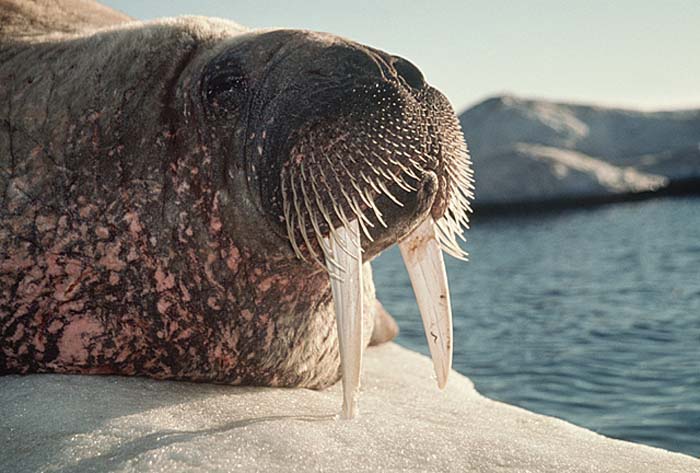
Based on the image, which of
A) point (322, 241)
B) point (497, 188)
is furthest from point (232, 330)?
point (497, 188)

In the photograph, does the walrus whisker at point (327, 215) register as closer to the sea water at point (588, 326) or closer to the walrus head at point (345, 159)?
the walrus head at point (345, 159)

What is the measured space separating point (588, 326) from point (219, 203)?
290 inches

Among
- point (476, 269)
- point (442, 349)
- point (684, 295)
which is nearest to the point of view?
point (442, 349)

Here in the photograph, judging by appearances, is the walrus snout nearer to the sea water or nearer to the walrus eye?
the walrus eye

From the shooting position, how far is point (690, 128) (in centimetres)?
4478

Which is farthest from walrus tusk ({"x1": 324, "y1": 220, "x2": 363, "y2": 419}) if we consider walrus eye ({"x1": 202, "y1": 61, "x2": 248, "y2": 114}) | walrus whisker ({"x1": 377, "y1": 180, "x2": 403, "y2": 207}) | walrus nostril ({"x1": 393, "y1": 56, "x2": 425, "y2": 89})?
walrus eye ({"x1": 202, "y1": 61, "x2": 248, "y2": 114})

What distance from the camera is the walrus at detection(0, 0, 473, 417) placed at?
3.05m

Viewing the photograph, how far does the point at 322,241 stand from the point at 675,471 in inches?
57.5

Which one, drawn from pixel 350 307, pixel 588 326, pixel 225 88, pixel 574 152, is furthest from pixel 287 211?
pixel 574 152

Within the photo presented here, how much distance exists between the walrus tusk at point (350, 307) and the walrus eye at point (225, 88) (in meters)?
0.72

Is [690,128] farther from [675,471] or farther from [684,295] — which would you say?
[675,471]

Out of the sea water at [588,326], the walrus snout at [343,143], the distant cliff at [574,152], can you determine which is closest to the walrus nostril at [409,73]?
the walrus snout at [343,143]

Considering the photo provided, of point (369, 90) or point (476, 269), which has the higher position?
point (369, 90)

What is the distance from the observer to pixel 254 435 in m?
2.73
